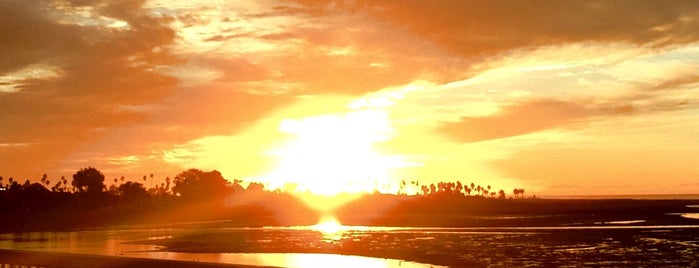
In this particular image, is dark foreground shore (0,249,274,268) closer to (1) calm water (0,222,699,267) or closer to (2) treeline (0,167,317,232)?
(1) calm water (0,222,699,267)

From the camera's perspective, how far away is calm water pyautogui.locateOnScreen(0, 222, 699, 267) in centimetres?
5047

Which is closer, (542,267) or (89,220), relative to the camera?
(542,267)

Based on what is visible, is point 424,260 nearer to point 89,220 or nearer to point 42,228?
point 42,228

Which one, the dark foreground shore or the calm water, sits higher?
the dark foreground shore

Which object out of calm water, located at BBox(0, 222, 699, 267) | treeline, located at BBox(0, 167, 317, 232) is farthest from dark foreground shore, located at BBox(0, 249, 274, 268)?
treeline, located at BBox(0, 167, 317, 232)

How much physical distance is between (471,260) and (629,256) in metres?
12.3

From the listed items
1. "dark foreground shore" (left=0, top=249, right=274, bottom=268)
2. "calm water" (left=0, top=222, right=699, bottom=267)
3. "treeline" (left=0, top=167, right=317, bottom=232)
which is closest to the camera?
"dark foreground shore" (left=0, top=249, right=274, bottom=268)

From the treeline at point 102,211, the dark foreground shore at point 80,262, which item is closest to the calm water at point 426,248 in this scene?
the dark foreground shore at point 80,262

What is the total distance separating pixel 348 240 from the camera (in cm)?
7362

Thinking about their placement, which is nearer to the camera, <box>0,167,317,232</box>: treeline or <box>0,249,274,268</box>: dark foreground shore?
<box>0,249,274,268</box>: dark foreground shore

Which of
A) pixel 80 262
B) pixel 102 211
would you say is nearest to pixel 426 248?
pixel 80 262

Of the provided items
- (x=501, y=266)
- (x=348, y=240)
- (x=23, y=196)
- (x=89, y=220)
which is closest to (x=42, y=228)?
(x=89, y=220)

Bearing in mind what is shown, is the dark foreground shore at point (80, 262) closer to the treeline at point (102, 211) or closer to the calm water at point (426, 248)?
the calm water at point (426, 248)

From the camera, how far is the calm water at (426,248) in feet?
166
